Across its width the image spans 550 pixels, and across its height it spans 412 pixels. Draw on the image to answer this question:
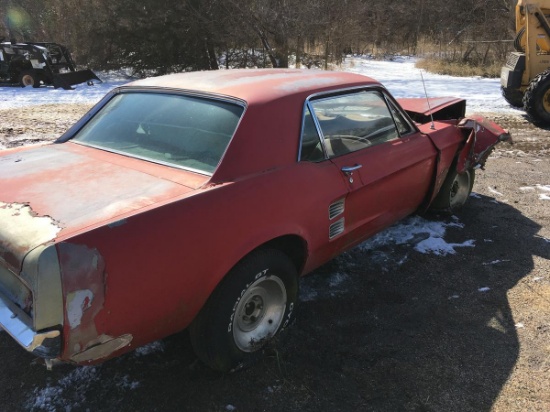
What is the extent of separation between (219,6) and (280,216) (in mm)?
15066

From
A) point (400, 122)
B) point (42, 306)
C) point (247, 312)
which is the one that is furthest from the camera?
point (400, 122)

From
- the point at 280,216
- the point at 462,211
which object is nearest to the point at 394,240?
the point at 462,211

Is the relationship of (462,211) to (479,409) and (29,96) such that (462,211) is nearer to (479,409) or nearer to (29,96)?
(479,409)

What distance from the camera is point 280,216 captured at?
233cm

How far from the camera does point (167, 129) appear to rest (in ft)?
8.80

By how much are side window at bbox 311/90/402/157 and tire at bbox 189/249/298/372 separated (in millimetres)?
888

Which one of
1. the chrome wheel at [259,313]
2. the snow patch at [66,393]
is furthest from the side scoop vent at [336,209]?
the snow patch at [66,393]

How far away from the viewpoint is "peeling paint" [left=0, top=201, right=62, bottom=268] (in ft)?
5.63

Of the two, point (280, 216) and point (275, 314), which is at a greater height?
point (280, 216)

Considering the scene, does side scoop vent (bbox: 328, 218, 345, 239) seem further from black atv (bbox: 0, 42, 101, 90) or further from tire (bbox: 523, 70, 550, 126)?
black atv (bbox: 0, 42, 101, 90)

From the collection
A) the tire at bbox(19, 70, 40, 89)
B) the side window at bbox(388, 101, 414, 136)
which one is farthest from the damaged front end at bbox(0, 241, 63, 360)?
the tire at bbox(19, 70, 40, 89)

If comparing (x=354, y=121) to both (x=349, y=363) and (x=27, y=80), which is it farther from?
(x=27, y=80)

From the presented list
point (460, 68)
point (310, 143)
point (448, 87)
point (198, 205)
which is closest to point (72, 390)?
point (198, 205)

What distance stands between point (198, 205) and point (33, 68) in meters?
14.3
